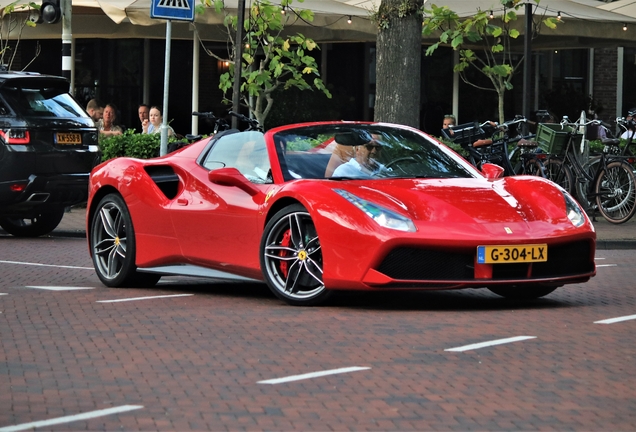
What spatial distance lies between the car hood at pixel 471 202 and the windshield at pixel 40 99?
703cm

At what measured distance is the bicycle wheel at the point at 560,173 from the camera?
55.0ft

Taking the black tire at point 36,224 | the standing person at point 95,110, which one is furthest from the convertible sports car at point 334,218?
the standing person at point 95,110

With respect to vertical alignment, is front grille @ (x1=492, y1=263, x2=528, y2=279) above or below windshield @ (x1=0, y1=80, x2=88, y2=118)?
below

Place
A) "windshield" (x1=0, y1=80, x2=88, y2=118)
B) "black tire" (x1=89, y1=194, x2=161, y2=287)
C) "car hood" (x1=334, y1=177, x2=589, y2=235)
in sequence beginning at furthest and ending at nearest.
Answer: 1. "windshield" (x1=0, y1=80, x2=88, y2=118)
2. "black tire" (x1=89, y1=194, x2=161, y2=287)
3. "car hood" (x1=334, y1=177, x2=589, y2=235)

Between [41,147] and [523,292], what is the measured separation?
713cm

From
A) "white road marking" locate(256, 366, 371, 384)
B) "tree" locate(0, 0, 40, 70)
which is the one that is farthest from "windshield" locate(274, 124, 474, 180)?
"tree" locate(0, 0, 40, 70)

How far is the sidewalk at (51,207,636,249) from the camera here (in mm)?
14488

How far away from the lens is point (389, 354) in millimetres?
7055

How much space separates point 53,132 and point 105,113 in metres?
5.98

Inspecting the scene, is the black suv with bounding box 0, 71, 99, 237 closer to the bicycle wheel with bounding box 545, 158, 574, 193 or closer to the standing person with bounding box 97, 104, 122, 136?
the standing person with bounding box 97, 104, 122, 136

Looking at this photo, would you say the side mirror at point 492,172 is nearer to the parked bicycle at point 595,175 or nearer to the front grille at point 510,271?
the front grille at point 510,271

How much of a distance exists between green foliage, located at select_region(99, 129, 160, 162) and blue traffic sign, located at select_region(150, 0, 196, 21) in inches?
138

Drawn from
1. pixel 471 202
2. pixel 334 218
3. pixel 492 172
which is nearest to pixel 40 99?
pixel 492 172

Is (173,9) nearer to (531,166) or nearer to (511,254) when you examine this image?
(531,166)
